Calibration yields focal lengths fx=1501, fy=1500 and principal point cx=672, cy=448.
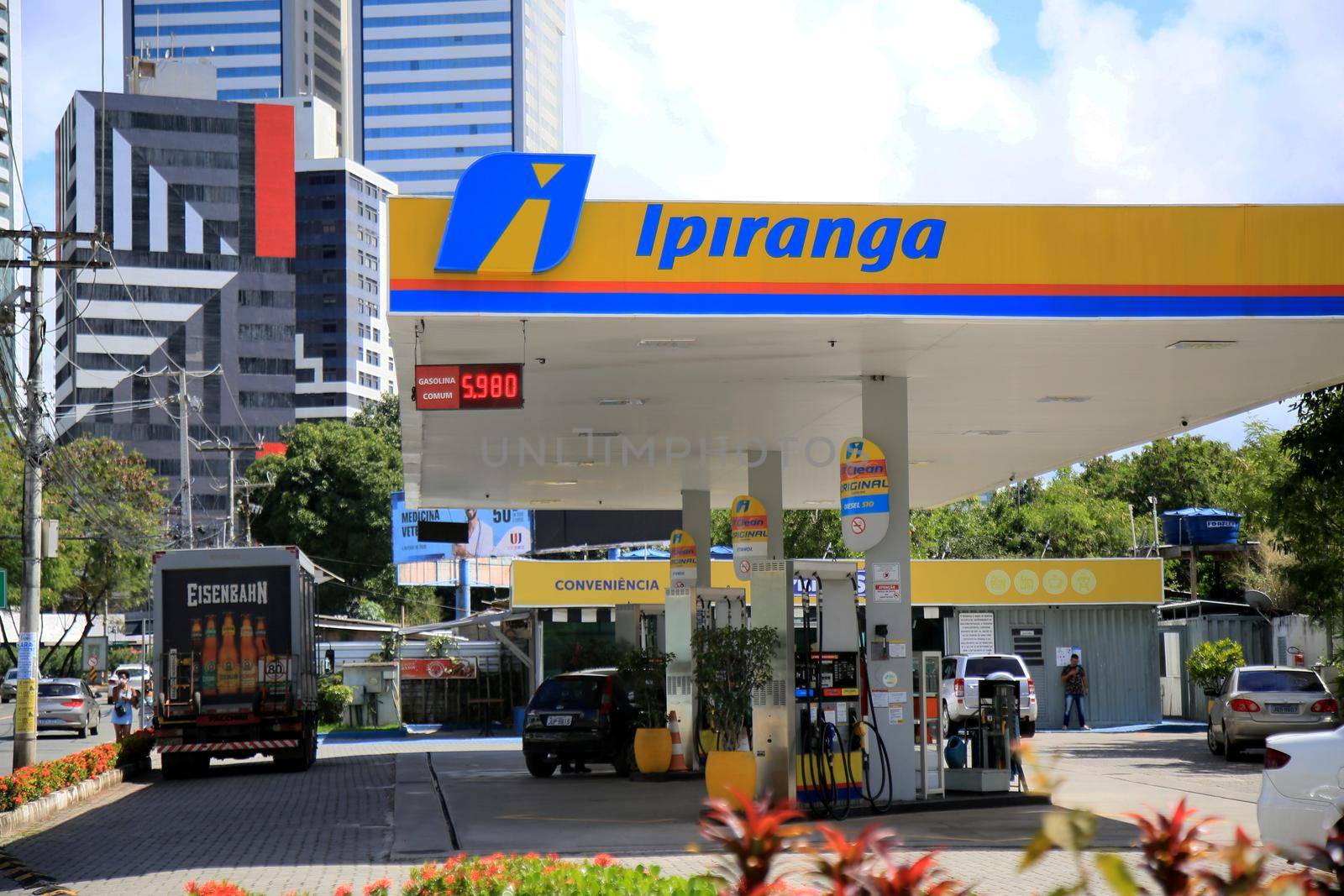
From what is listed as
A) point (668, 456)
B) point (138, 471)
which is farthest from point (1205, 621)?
point (138, 471)

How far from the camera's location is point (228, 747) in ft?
71.7

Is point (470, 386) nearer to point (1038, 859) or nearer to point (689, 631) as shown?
point (689, 631)

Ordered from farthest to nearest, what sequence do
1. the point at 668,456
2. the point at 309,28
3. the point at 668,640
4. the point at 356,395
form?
the point at 309,28 < the point at 356,395 < the point at 668,456 < the point at 668,640

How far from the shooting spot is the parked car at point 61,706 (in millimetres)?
37062

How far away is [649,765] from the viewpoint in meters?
19.9

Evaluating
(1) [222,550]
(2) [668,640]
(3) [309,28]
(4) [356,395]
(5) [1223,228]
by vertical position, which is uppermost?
(3) [309,28]

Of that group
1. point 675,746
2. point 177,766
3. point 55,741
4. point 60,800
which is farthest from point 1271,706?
point 55,741

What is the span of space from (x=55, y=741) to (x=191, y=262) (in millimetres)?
85806

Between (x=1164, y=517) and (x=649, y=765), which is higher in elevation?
(x=1164, y=517)

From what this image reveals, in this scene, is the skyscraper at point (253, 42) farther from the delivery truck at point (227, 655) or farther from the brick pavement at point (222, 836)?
the brick pavement at point (222, 836)

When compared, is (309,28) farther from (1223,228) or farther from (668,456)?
(1223,228)

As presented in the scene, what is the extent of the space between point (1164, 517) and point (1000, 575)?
1213cm

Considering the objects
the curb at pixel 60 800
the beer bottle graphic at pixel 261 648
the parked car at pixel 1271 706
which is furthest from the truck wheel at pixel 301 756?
the parked car at pixel 1271 706

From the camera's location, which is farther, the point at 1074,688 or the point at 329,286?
the point at 329,286
